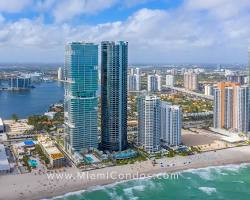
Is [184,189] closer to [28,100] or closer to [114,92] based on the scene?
[114,92]

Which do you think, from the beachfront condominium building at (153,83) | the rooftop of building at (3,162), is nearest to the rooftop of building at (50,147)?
the rooftop of building at (3,162)

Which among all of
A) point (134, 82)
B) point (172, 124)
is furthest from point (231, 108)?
point (134, 82)

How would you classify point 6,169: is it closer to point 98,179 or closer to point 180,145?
point 98,179

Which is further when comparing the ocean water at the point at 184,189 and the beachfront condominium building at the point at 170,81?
the beachfront condominium building at the point at 170,81

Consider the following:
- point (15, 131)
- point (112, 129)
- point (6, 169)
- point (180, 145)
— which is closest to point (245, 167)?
point (180, 145)

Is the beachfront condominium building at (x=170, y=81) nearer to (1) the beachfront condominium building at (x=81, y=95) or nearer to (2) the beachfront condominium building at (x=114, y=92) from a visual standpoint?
(2) the beachfront condominium building at (x=114, y=92)
